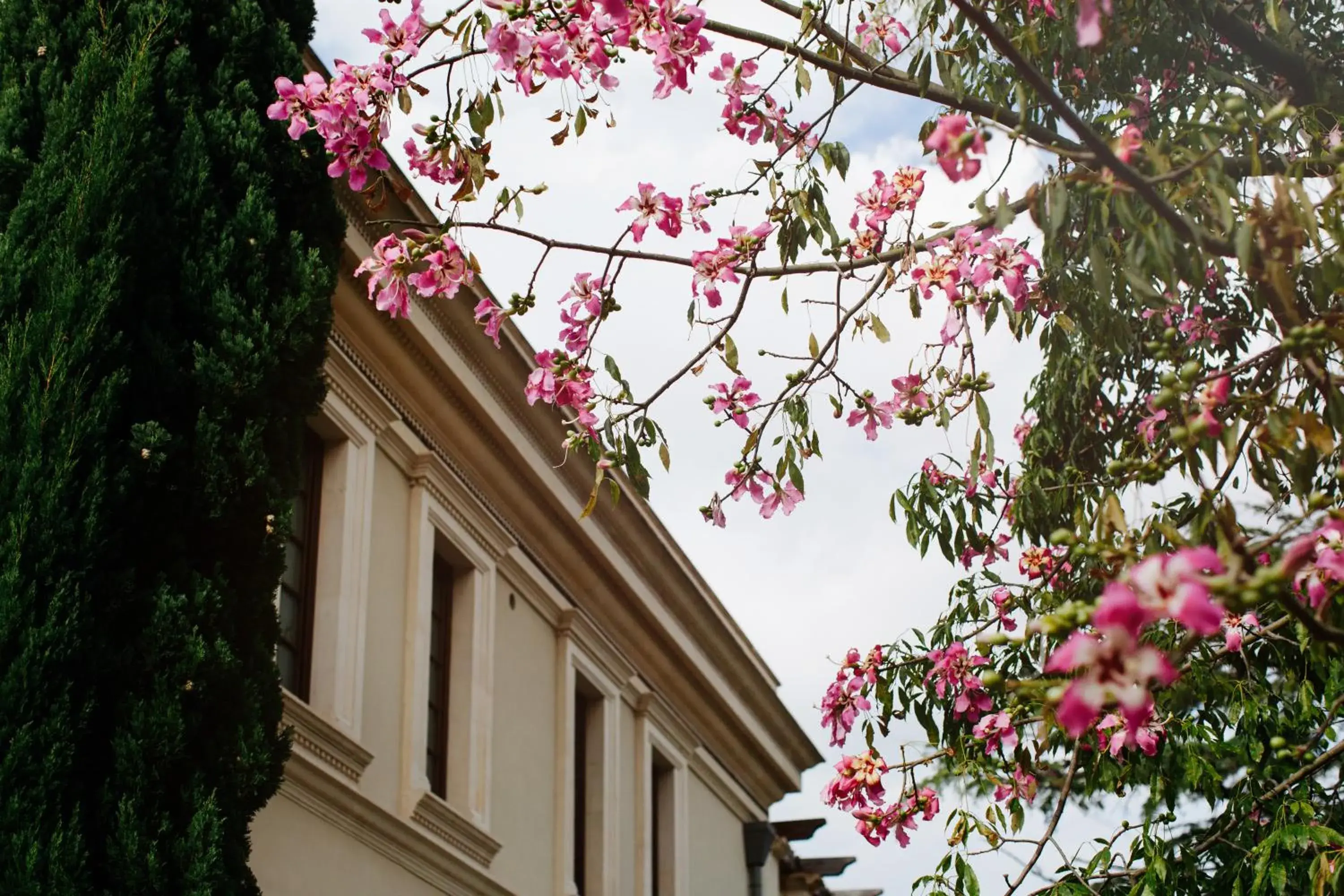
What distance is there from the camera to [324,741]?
8109mm

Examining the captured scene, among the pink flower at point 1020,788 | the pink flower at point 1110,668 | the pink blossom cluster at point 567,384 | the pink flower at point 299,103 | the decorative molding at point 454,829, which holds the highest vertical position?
the pink flower at point 299,103

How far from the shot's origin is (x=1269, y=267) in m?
3.21

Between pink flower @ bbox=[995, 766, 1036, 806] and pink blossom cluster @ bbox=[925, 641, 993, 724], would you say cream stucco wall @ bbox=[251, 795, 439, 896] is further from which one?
pink flower @ bbox=[995, 766, 1036, 806]

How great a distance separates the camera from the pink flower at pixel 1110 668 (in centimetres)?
233

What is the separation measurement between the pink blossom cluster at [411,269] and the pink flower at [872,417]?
147 centimetres

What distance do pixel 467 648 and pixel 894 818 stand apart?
4.87m

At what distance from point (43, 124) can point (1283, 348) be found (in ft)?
17.9

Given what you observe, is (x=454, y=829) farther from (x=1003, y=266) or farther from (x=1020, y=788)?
(x=1003, y=266)

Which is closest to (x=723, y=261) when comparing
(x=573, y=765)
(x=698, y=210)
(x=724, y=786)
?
(x=698, y=210)

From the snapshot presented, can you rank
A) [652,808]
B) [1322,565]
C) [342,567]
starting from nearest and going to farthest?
[1322,565], [342,567], [652,808]

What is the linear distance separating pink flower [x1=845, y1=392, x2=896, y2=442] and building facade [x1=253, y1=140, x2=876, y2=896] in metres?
3.26

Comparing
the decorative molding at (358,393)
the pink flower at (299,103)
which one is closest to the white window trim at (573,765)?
the decorative molding at (358,393)

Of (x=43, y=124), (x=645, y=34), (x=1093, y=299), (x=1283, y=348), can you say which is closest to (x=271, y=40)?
(x=43, y=124)

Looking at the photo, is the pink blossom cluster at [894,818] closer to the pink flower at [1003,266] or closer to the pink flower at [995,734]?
the pink flower at [995,734]
